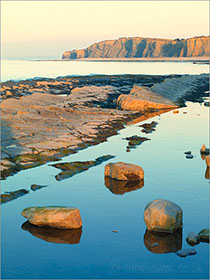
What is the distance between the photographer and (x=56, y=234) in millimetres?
12195

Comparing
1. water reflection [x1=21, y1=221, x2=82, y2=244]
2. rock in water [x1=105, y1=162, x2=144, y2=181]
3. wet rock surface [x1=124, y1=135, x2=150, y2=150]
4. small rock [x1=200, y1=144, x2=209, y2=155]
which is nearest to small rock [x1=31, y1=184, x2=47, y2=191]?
rock in water [x1=105, y1=162, x2=144, y2=181]

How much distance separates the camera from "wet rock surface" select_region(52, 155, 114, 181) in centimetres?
1808

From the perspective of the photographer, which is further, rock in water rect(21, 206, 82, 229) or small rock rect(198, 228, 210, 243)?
rock in water rect(21, 206, 82, 229)

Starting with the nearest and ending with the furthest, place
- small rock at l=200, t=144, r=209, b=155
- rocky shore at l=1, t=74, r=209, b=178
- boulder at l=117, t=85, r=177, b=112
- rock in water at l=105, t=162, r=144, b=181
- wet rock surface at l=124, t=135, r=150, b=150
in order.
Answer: rock in water at l=105, t=162, r=144, b=181
rocky shore at l=1, t=74, r=209, b=178
small rock at l=200, t=144, r=209, b=155
wet rock surface at l=124, t=135, r=150, b=150
boulder at l=117, t=85, r=177, b=112

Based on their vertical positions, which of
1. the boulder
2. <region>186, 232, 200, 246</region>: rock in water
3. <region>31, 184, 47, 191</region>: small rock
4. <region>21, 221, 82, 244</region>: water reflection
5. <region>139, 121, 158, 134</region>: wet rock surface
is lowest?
<region>21, 221, 82, 244</region>: water reflection

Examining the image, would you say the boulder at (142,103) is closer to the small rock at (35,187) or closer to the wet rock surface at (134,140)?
the wet rock surface at (134,140)

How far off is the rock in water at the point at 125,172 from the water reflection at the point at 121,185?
0.23 m

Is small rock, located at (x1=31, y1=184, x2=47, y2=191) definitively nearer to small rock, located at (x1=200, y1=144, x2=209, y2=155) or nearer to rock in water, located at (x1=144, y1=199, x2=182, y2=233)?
rock in water, located at (x1=144, y1=199, x2=182, y2=233)

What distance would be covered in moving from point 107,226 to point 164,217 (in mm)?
1827

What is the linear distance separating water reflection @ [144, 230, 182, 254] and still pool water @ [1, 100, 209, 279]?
0.03 m

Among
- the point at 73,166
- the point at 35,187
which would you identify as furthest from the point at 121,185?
the point at 35,187

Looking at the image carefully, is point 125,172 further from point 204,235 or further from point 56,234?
point 204,235

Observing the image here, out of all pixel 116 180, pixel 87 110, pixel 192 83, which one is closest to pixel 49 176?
pixel 116 180

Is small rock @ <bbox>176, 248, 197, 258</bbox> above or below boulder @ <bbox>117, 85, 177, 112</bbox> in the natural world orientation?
below
